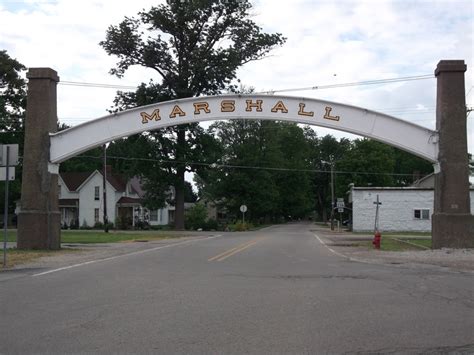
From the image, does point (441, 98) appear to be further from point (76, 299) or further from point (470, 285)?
point (76, 299)

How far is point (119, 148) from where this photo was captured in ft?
196

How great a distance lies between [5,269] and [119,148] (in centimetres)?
4474

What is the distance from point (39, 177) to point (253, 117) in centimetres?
953

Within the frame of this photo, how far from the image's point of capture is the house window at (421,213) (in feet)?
173

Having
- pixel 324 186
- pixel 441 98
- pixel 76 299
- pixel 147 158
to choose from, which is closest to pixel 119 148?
pixel 147 158

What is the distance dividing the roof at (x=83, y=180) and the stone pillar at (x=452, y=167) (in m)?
51.1

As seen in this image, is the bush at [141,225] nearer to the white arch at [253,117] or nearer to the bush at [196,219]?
the bush at [196,219]

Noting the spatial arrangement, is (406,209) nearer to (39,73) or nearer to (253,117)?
(253,117)

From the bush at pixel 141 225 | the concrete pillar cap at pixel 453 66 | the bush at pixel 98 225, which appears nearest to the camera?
the concrete pillar cap at pixel 453 66

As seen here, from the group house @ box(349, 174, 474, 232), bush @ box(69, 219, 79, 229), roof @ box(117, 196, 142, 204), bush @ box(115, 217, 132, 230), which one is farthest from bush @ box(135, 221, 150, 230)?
house @ box(349, 174, 474, 232)

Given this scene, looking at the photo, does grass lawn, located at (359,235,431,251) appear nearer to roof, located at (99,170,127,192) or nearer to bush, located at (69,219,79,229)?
roof, located at (99,170,127,192)

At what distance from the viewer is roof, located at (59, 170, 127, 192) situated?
6931 cm

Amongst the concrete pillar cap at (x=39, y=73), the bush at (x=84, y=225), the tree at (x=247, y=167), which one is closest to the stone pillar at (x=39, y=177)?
the concrete pillar cap at (x=39, y=73)

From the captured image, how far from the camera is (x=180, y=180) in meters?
57.9
